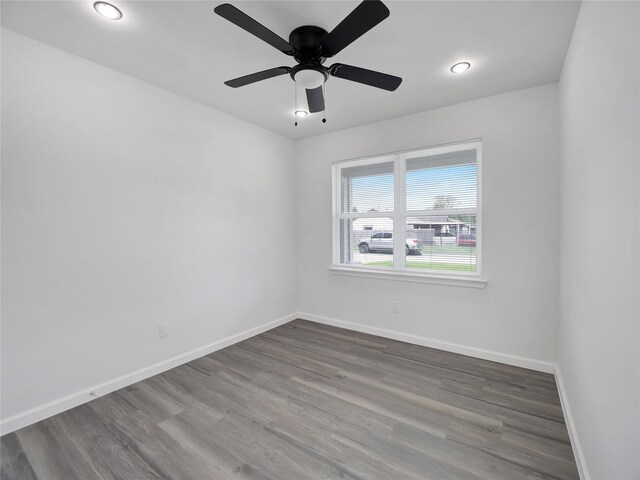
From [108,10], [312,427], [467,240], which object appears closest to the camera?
[108,10]

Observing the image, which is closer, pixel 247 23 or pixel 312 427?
pixel 247 23

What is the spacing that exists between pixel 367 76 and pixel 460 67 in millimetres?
1012

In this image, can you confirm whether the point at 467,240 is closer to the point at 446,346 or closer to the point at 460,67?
the point at 446,346

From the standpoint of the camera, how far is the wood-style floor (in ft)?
5.47

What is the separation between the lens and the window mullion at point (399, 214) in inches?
140

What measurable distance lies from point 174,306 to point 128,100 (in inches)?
74.5

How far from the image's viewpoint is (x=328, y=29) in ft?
6.35

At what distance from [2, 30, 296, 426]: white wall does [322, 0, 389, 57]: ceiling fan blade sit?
186 centimetres

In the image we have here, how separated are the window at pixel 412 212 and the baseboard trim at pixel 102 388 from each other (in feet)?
6.05

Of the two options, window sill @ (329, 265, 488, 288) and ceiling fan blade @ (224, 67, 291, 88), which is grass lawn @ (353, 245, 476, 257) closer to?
window sill @ (329, 265, 488, 288)

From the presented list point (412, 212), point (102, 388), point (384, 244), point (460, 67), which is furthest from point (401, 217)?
point (102, 388)

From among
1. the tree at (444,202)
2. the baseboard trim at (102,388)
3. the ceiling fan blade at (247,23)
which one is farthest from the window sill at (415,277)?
the ceiling fan blade at (247,23)

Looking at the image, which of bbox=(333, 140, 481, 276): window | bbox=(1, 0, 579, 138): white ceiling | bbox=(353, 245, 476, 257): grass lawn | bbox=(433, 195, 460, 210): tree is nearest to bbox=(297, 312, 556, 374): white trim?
bbox=(333, 140, 481, 276): window

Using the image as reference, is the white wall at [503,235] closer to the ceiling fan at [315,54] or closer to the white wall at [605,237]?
the white wall at [605,237]
